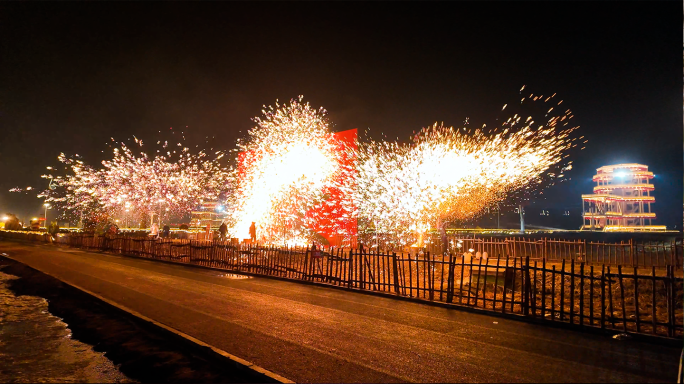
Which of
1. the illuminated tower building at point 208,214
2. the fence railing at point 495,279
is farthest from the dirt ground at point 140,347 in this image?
the illuminated tower building at point 208,214

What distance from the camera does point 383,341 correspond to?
314 inches

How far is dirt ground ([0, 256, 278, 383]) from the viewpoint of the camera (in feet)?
21.2

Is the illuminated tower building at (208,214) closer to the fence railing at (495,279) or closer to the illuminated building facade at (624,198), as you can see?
the fence railing at (495,279)

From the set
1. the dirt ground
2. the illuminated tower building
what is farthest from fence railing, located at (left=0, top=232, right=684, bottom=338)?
the illuminated tower building

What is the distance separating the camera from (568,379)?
6.08m

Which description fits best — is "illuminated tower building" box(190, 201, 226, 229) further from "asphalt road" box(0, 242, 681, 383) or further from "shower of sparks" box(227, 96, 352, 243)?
"asphalt road" box(0, 242, 681, 383)

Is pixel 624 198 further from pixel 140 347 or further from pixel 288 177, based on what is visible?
pixel 140 347

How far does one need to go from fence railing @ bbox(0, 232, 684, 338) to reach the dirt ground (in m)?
6.54

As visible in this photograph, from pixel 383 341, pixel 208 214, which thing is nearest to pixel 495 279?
pixel 383 341

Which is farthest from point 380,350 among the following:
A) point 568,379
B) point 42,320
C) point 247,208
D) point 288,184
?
point 247,208

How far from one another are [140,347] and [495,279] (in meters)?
10.2

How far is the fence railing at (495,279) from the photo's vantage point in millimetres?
9109

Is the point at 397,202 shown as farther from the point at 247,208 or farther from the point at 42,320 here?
the point at 42,320

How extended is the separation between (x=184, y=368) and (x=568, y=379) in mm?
6089
